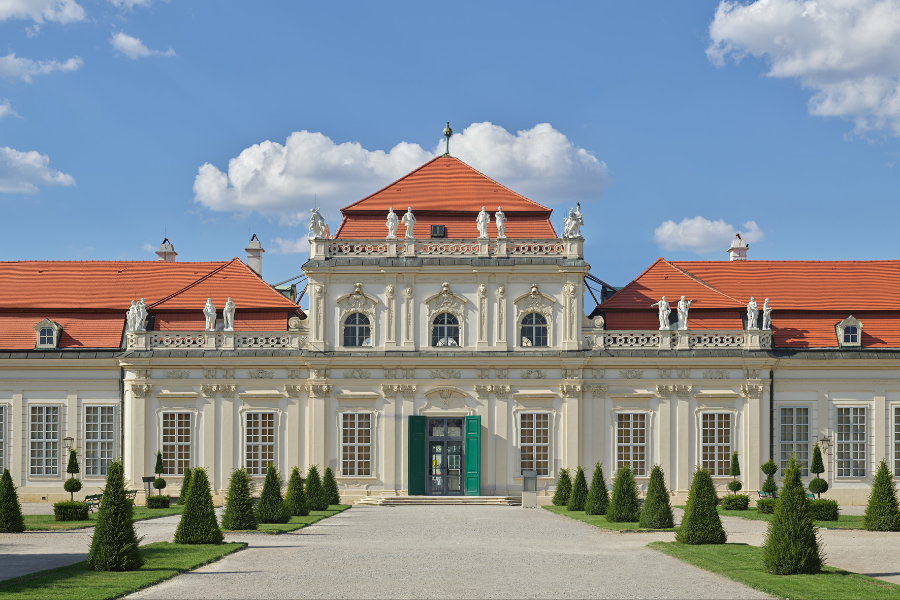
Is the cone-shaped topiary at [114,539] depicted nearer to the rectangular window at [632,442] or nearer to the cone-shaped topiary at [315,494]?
the cone-shaped topiary at [315,494]

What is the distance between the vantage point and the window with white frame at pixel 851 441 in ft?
140

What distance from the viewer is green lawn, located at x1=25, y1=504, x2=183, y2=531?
97.0 ft

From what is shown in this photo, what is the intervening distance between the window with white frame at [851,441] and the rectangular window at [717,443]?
4.37m

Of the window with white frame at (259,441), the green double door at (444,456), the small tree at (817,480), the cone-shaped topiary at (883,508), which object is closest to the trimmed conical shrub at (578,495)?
the green double door at (444,456)

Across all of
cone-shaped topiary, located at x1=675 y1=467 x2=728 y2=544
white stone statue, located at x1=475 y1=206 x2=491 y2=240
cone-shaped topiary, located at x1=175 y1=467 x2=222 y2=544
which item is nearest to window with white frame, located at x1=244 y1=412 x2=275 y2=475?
white stone statue, located at x1=475 y1=206 x2=491 y2=240

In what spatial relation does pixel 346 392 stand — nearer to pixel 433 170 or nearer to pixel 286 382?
pixel 286 382

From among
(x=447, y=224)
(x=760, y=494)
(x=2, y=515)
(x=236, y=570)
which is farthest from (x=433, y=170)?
(x=236, y=570)

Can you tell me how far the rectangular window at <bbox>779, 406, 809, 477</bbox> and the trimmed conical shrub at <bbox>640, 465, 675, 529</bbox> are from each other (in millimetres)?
15996

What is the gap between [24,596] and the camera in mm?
16078

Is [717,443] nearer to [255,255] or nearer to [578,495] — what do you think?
[578,495]

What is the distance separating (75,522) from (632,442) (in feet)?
69.1

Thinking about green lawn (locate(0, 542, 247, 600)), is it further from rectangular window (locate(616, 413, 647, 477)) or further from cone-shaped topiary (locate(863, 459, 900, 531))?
rectangular window (locate(616, 413, 647, 477))

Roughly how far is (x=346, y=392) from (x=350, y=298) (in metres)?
3.66

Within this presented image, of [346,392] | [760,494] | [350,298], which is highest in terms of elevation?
[350,298]
